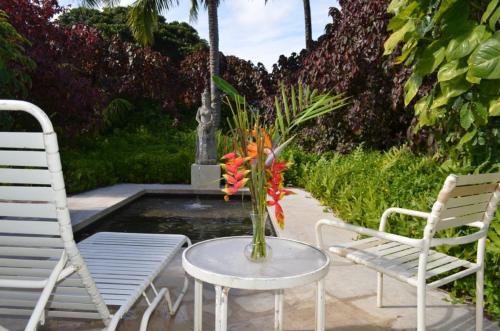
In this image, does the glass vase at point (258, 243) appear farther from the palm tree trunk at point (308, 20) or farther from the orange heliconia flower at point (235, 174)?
the palm tree trunk at point (308, 20)

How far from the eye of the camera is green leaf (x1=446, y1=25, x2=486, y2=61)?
2574 mm

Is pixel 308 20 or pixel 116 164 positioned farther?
pixel 308 20

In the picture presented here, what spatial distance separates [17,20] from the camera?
28.0ft

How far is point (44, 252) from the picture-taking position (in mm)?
1742

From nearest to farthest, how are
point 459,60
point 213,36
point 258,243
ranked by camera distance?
1. point 258,243
2. point 459,60
3. point 213,36

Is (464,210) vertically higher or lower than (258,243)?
higher

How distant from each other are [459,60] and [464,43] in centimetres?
13

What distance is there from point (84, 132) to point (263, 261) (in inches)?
397

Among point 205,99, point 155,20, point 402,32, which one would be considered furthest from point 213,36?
point 402,32

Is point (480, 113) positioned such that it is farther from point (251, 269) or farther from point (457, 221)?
point (251, 269)

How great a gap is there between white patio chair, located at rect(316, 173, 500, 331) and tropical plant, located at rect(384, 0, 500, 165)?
0.58 metres

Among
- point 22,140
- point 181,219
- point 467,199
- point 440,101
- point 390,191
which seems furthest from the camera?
point 181,219

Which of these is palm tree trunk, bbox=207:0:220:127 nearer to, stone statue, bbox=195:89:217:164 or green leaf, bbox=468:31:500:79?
stone statue, bbox=195:89:217:164

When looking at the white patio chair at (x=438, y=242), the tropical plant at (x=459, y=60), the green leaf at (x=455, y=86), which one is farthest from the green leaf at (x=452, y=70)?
the white patio chair at (x=438, y=242)
